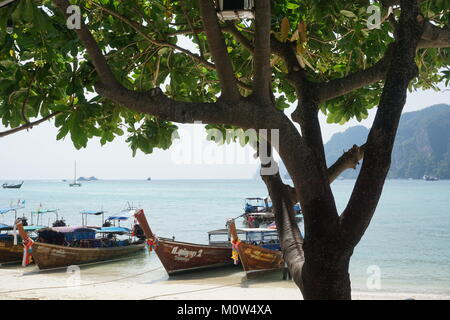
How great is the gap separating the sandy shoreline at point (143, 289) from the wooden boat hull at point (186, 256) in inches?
28.8

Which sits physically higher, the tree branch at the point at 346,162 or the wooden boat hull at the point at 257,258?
the tree branch at the point at 346,162

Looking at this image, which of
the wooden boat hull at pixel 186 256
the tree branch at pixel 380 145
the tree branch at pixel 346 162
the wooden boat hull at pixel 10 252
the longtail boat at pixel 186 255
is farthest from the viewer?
the wooden boat hull at pixel 10 252

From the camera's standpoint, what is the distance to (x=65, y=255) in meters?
21.5

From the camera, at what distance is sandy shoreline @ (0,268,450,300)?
15359 mm

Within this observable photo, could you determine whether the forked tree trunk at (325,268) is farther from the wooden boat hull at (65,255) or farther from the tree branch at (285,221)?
the wooden boat hull at (65,255)

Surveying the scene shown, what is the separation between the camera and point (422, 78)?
4.80 metres

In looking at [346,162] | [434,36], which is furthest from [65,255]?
[434,36]

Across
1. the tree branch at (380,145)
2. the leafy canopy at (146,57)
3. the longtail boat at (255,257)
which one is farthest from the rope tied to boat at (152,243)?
the tree branch at (380,145)

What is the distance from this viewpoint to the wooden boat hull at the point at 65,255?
67.7 ft

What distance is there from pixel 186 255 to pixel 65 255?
589 cm

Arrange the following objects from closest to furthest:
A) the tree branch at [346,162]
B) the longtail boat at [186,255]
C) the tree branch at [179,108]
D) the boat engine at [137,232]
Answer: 1. the tree branch at [179,108]
2. the tree branch at [346,162]
3. the longtail boat at [186,255]
4. the boat engine at [137,232]

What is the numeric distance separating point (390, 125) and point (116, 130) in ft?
7.39

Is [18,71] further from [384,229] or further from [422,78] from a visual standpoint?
[384,229]

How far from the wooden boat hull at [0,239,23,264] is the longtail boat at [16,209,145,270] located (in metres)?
1.09
